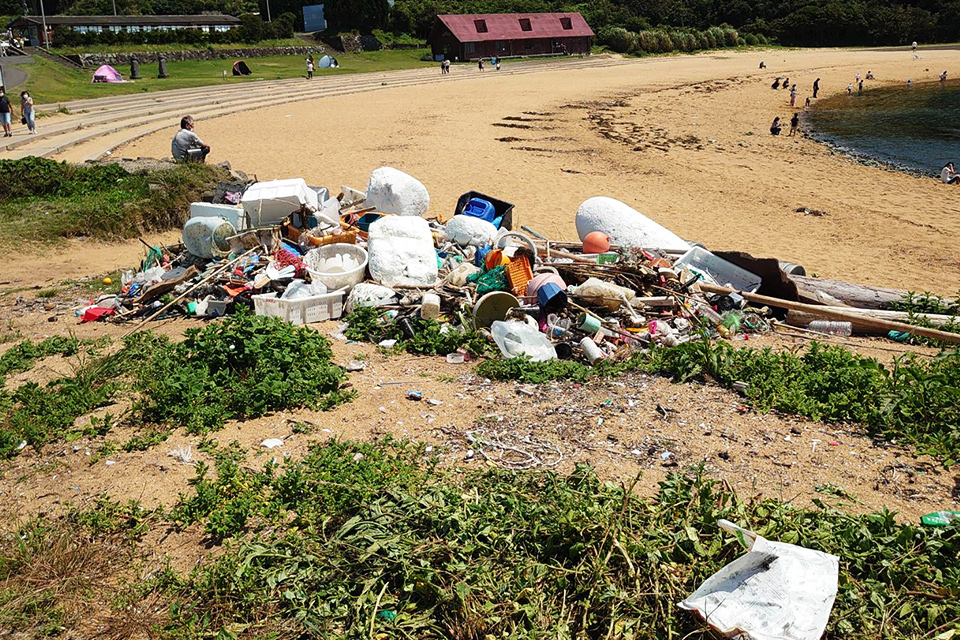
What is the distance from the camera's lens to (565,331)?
A: 263 inches

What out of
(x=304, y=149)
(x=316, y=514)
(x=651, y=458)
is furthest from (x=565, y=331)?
(x=304, y=149)

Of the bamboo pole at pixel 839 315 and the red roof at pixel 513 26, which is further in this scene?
the red roof at pixel 513 26

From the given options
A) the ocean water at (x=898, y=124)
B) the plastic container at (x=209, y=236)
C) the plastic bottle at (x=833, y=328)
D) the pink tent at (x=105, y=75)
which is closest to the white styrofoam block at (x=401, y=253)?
the plastic container at (x=209, y=236)

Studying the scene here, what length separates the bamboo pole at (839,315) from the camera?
7043 mm

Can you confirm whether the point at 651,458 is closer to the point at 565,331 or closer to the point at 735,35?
the point at 565,331

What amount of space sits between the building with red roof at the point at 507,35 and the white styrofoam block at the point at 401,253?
47694mm

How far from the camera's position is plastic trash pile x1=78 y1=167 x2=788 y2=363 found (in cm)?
682

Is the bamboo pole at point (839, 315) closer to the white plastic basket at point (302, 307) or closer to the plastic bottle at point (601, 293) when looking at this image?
the plastic bottle at point (601, 293)

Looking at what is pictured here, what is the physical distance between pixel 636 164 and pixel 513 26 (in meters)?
42.5

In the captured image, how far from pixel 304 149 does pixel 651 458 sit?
16428 mm

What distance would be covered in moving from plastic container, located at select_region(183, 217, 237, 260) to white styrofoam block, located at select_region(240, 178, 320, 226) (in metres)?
0.49

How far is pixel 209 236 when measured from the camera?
8.24 meters

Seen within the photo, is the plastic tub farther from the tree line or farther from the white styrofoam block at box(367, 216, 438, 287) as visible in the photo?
the tree line

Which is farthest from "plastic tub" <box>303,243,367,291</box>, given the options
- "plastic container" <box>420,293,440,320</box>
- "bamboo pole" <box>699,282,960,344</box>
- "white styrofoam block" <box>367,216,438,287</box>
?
"bamboo pole" <box>699,282,960,344</box>
